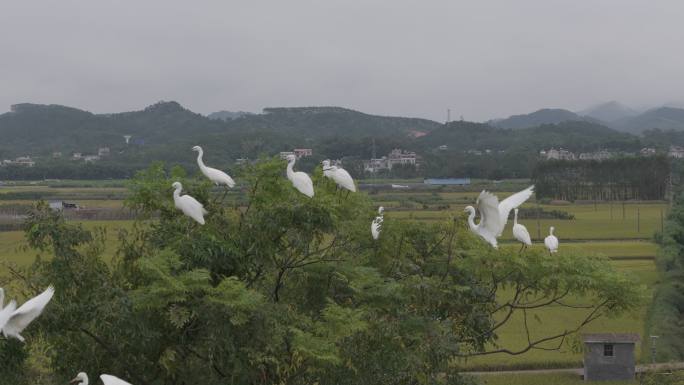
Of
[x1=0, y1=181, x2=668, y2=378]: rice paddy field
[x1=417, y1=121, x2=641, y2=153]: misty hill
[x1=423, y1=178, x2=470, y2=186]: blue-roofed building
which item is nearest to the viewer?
[x1=0, y1=181, x2=668, y2=378]: rice paddy field

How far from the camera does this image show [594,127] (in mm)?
157500

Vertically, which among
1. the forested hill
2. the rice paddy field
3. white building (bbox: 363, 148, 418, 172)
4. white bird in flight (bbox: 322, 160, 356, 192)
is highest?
the forested hill

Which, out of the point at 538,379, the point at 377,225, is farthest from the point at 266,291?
the point at 538,379

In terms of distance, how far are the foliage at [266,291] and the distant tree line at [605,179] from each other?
58.5m

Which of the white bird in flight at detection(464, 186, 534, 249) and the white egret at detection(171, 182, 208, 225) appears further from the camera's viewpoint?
the white bird in flight at detection(464, 186, 534, 249)

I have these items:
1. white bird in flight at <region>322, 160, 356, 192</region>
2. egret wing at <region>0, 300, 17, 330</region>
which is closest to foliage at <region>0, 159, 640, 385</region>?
white bird in flight at <region>322, 160, 356, 192</region>

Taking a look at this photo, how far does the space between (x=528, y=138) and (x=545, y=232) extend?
308ft

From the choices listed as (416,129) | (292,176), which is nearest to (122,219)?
(292,176)

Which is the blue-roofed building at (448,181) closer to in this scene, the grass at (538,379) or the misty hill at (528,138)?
the misty hill at (528,138)

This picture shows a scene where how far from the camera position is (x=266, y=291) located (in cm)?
948

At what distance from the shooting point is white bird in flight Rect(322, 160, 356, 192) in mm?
10289

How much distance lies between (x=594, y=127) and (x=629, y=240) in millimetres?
122393

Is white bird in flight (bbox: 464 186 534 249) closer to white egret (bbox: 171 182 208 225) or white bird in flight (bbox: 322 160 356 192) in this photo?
white bird in flight (bbox: 322 160 356 192)

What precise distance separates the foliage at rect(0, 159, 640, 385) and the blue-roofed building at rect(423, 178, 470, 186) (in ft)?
232
